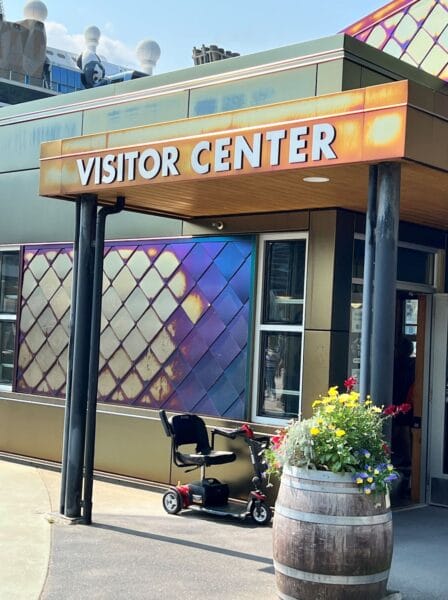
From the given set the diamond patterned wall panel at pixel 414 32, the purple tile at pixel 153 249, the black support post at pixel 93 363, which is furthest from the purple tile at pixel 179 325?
the diamond patterned wall panel at pixel 414 32

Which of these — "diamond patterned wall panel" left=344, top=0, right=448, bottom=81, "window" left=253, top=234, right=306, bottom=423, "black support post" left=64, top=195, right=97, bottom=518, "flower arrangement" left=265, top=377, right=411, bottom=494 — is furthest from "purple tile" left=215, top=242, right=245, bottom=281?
"diamond patterned wall panel" left=344, top=0, right=448, bottom=81

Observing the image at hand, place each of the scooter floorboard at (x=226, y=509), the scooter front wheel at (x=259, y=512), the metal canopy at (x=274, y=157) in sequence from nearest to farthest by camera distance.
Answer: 1. the metal canopy at (x=274, y=157)
2. the scooter front wheel at (x=259, y=512)
3. the scooter floorboard at (x=226, y=509)

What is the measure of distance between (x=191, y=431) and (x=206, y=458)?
17.5 inches

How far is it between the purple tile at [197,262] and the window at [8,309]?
3.20 metres

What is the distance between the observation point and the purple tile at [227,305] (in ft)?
31.2

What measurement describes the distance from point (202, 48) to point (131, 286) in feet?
18.9

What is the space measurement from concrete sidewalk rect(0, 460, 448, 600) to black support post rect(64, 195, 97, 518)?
0.37m

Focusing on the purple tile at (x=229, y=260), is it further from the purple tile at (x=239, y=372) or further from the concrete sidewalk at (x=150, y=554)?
the concrete sidewalk at (x=150, y=554)

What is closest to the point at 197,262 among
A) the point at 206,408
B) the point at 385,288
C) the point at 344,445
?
the point at 206,408

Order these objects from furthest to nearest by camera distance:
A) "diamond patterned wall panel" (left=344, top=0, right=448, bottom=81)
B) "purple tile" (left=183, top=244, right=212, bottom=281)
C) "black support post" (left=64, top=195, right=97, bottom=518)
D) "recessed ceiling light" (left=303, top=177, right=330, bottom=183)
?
"diamond patterned wall panel" (left=344, top=0, right=448, bottom=81) < "purple tile" (left=183, top=244, right=212, bottom=281) < "black support post" (left=64, top=195, right=97, bottom=518) < "recessed ceiling light" (left=303, top=177, right=330, bottom=183)

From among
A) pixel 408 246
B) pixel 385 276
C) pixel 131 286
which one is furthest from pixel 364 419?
pixel 131 286

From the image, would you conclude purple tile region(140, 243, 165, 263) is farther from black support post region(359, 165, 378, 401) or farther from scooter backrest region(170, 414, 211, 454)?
black support post region(359, 165, 378, 401)

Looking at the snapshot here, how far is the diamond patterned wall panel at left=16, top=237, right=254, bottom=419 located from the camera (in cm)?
954

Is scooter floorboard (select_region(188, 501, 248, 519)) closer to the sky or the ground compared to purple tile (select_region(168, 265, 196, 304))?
closer to the ground
